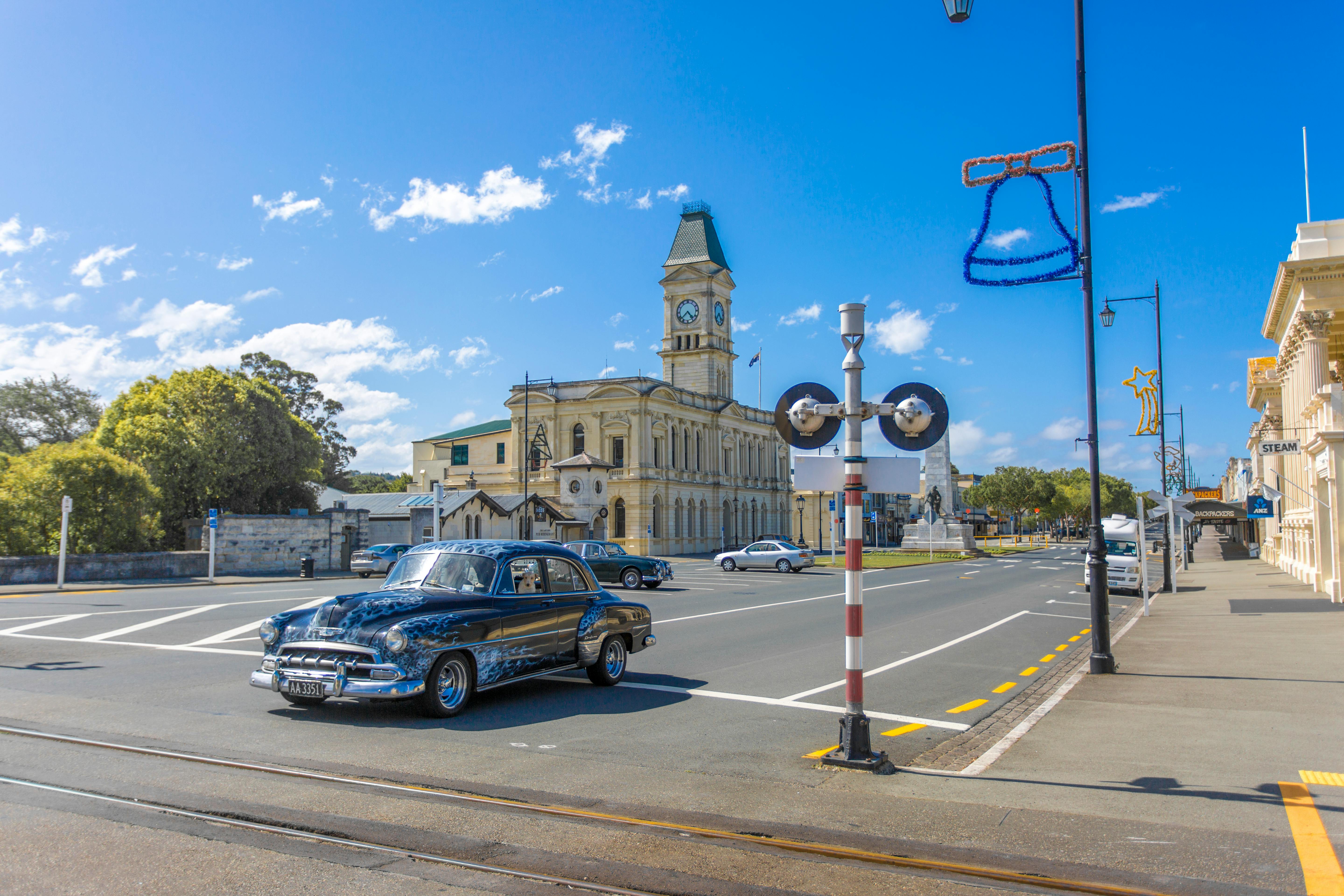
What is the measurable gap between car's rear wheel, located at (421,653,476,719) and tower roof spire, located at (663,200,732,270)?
75534 millimetres

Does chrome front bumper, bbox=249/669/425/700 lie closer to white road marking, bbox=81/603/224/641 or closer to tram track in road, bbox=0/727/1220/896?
tram track in road, bbox=0/727/1220/896

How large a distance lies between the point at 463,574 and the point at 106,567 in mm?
27656

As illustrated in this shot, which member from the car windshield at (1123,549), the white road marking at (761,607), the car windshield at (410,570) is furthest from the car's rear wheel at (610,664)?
the car windshield at (1123,549)

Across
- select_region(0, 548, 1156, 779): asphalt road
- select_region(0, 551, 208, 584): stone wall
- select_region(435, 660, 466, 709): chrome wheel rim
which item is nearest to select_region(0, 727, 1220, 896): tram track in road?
select_region(0, 548, 1156, 779): asphalt road

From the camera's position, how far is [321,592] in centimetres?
2589

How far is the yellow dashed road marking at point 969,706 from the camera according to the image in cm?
991

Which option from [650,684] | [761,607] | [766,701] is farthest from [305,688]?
[761,607]

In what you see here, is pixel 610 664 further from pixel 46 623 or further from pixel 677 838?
pixel 46 623

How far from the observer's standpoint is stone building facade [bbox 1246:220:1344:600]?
22.2 m

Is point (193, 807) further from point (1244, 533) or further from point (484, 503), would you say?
point (1244, 533)

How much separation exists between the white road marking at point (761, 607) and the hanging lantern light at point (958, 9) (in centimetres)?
1251

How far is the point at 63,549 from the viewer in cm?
2739

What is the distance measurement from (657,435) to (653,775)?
69.1 m

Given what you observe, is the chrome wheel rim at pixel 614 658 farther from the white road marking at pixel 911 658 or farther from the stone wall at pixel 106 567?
the stone wall at pixel 106 567
